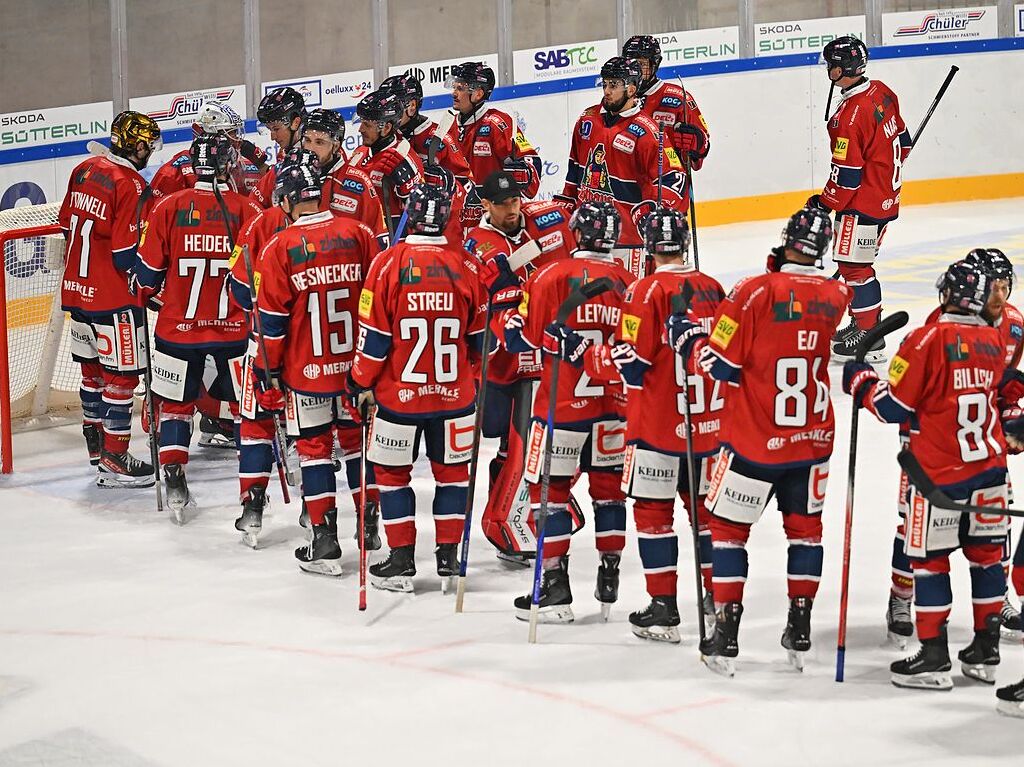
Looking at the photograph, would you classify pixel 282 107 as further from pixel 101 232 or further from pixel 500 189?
pixel 500 189

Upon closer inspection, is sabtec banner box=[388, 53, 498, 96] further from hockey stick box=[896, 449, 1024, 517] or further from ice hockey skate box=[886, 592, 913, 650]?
hockey stick box=[896, 449, 1024, 517]

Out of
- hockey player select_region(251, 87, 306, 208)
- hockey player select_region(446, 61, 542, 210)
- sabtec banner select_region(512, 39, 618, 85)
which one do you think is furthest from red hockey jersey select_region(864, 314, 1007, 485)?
sabtec banner select_region(512, 39, 618, 85)

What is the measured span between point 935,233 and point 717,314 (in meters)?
8.77

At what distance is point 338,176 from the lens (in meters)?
7.13

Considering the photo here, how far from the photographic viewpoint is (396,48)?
513 inches

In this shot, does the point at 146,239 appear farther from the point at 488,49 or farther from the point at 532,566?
the point at 488,49

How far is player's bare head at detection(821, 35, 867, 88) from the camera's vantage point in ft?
28.6

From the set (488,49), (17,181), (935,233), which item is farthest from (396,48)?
(935,233)

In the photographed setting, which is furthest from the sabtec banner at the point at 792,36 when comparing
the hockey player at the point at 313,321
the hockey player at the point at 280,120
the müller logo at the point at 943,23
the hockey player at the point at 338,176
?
the hockey player at the point at 313,321

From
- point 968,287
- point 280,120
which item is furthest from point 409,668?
point 280,120

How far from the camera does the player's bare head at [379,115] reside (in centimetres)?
777

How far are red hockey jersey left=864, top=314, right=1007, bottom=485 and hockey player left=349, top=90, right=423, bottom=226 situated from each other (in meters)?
3.80

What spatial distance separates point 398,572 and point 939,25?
10.4 m

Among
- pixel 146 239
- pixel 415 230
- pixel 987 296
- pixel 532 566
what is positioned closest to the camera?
pixel 987 296
